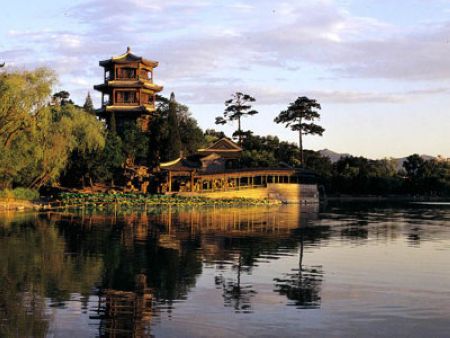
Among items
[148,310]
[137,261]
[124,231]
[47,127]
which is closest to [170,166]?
[47,127]

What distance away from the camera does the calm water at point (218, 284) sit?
1034cm

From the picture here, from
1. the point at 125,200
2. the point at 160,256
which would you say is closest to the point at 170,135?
the point at 125,200

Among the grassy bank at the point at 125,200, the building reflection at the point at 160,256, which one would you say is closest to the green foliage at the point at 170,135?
the grassy bank at the point at 125,200

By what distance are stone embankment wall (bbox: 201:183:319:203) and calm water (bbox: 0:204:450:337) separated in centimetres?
3270

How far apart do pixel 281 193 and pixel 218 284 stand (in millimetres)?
50251

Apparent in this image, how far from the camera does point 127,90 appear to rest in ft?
218

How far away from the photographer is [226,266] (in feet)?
57.8

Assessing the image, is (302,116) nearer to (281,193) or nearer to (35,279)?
(281,193)

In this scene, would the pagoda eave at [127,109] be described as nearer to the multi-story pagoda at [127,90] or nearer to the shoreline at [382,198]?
the multi-story pagoda at [127,90]

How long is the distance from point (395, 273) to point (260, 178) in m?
52.0

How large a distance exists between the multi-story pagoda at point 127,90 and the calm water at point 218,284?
3902 cm

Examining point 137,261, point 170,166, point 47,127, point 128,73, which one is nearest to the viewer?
point 137,261

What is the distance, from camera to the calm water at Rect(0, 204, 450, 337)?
33.9ft

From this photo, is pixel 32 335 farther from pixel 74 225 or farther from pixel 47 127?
pixel 47 127
